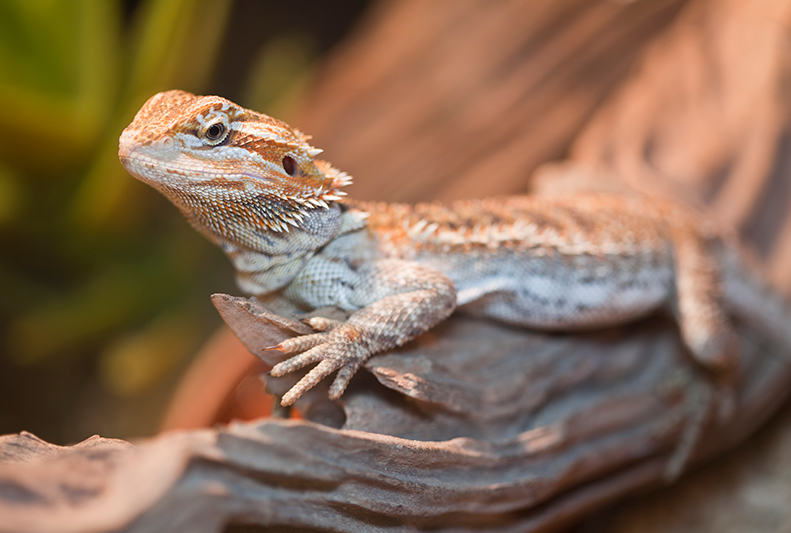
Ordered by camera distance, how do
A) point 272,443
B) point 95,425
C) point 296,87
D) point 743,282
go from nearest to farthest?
1. point 272,443
2. point 743,282
3. point 95,425
4. point 296,87

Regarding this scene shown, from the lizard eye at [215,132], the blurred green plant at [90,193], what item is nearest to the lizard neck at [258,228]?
the lizard eye at [215,132]

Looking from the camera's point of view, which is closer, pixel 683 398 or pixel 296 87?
pixel 683 398

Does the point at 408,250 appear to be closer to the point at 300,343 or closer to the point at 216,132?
the point at 300,343

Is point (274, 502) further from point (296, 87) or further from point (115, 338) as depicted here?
point (296, 87)

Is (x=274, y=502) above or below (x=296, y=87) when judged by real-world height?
below

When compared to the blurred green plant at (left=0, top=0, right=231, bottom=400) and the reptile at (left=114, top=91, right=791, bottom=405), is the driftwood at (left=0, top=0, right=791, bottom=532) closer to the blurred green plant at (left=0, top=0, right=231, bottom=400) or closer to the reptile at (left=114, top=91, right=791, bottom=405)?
the reptile at (left=114, top=91, right=791, bottom=405)

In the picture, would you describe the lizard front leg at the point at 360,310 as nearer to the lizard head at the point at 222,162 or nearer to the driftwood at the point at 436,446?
the driftwood at the point at 436,446

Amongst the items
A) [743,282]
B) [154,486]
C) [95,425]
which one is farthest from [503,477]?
[95,425]

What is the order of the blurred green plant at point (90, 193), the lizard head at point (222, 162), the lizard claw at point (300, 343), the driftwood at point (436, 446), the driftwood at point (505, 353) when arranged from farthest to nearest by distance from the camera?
the blurred green plant at point (90, 193)
the lizard claw at point (300, 343)
the lizard head at point (222, 162)
the driftwood at point (505, 353)
the driftwood at point (436, 446)
